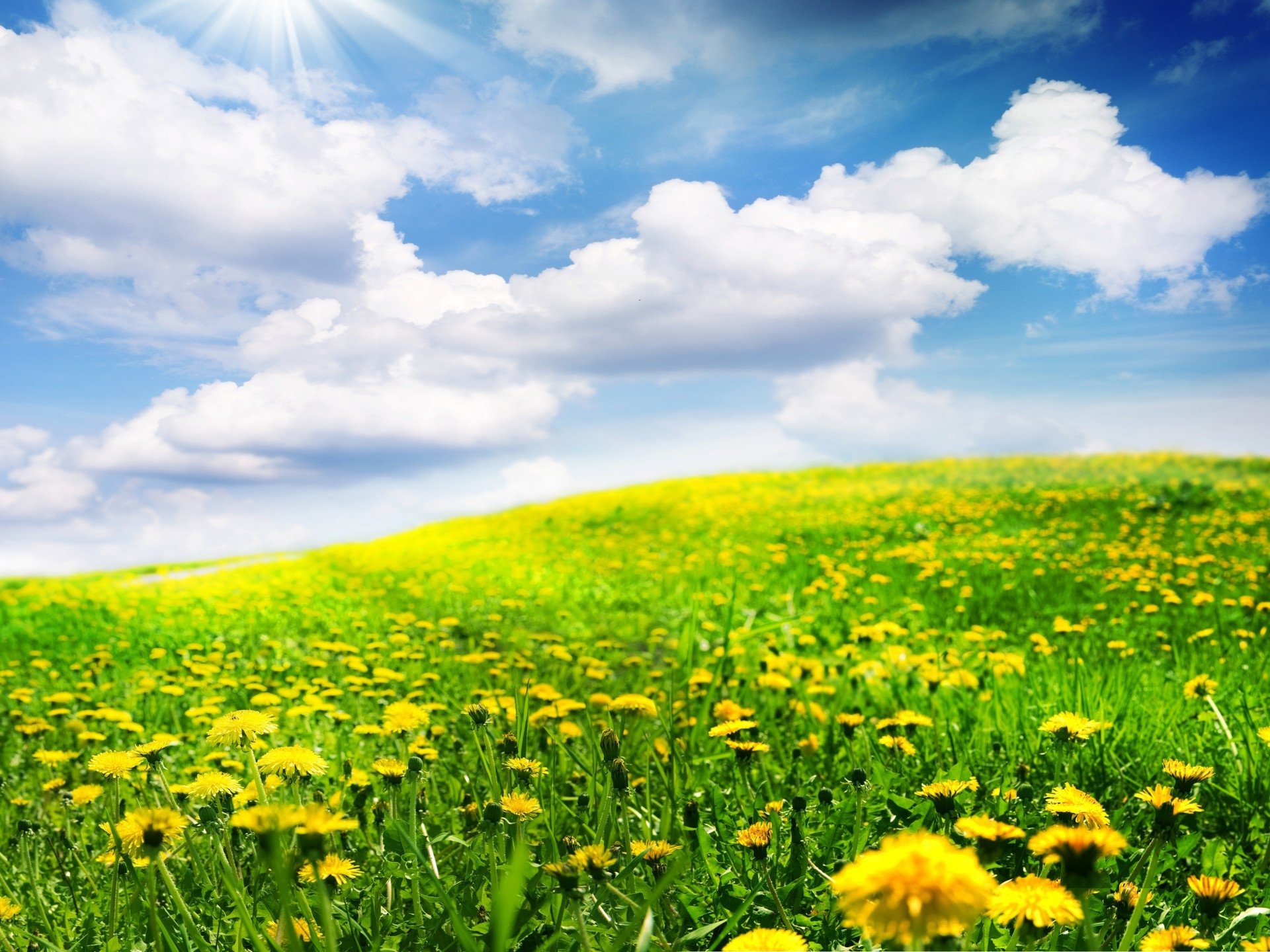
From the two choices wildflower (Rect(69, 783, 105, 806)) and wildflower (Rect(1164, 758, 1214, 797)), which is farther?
wildflower (Rect(69, 783, 105, 806))

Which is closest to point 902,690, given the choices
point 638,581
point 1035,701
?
point 1035,701

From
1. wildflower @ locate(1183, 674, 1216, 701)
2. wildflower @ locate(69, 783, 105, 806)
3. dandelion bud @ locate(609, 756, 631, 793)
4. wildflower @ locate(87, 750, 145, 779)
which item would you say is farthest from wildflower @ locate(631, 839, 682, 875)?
wildflower @ locate(1183, 674, 1216, 701)

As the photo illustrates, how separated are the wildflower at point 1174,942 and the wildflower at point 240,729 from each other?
5.37 feet

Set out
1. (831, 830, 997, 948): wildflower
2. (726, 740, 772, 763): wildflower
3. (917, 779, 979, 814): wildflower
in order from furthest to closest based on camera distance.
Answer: (726, 740, 772, 763): wildflower → (917, 779, 979, 814): wildflower → (831, 830, 997, 948): wildflower

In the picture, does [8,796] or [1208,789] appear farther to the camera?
[8,796]

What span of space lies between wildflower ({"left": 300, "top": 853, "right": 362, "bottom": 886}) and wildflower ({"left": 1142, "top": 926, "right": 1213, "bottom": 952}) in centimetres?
138

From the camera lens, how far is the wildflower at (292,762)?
1812 millimetres

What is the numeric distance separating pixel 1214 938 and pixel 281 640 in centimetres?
637

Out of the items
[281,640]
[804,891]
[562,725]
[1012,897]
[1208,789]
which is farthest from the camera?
[281,640]

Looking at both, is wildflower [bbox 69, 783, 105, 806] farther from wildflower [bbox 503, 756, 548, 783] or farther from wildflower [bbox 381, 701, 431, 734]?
wildflower [bbox 503, 756, 548, 783]

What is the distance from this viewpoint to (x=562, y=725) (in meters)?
3.08

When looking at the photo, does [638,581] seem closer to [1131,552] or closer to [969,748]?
[1131,552]

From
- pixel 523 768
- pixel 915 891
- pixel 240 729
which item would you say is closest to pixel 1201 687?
pixel 523 768

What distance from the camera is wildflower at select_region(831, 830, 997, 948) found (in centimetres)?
83
